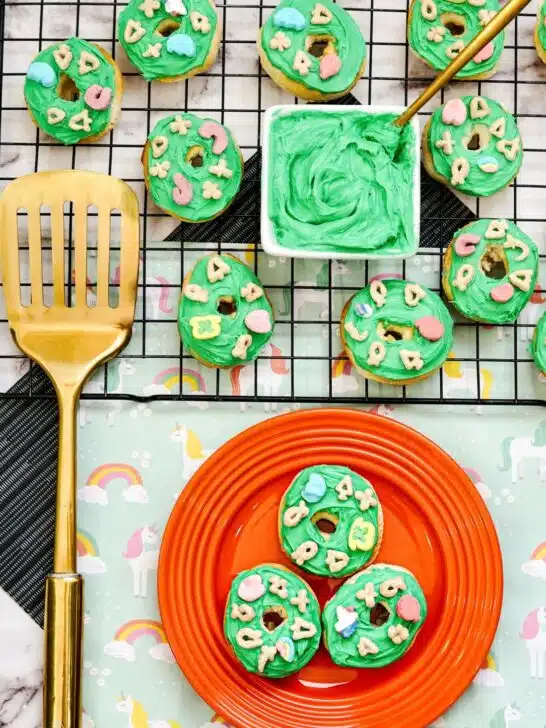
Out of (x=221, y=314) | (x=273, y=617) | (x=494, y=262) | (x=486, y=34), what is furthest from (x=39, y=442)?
(x=486, y=34)

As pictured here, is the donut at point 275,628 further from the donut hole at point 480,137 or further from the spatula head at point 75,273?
the donut hole at point 480,137

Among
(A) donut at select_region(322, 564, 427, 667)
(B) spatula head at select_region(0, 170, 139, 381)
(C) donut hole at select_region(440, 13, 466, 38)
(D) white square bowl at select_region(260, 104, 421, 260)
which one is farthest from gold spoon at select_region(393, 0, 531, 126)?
(A) donut at select_region(322, 564, 427, 667)

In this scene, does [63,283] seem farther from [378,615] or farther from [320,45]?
[378,615]

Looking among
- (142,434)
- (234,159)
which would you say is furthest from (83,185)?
(142,434)

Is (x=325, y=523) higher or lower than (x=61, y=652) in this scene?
higher

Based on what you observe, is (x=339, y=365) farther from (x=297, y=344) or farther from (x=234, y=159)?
(x=234, y=159)

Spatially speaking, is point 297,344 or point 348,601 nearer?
point 348,601

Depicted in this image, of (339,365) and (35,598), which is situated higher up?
(339,365)
